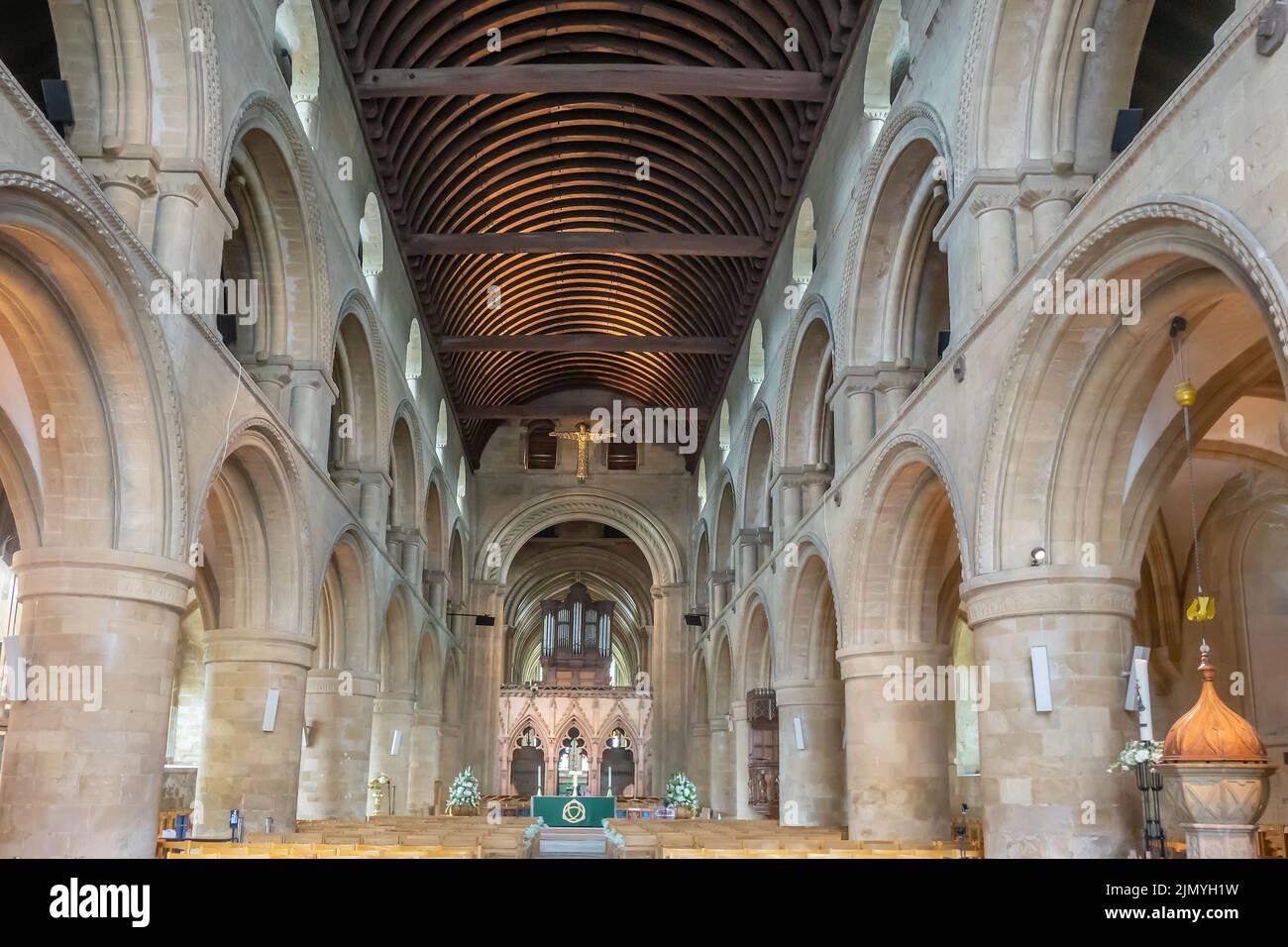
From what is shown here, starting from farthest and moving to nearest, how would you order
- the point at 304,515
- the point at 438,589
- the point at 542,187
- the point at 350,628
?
the point at 438,589 < the point at 542,187 < the point at 350,628 < the point at 304,515

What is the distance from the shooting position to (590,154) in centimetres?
1788

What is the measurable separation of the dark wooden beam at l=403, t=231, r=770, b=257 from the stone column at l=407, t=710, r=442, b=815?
10589 millimetres

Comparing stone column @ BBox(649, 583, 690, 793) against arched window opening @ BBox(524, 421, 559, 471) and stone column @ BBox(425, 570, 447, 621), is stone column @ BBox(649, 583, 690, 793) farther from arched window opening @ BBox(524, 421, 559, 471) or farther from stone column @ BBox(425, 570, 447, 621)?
stone column @ BBox(425, 570, 447, 621)

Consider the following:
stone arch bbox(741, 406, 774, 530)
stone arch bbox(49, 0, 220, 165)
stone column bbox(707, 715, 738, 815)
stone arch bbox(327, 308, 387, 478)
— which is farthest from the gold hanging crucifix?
stone arch bbox(49, 0, 220, 165)

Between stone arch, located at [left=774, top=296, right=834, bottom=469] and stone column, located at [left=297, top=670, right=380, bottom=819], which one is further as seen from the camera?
stone arch, located at [left=774, top=296, right=834, bottom=469]

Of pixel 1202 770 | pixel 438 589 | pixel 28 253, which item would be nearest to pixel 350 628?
pixel 438 589

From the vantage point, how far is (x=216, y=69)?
934cm

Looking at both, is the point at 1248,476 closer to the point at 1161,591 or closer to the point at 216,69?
the point at 1161,591

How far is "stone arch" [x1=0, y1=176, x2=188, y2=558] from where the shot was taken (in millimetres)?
7574

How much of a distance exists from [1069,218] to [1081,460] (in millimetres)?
1749

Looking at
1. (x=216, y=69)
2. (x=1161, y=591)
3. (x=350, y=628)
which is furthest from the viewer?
(x=350, y=628)

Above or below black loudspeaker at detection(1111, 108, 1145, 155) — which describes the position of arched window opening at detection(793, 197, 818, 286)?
above

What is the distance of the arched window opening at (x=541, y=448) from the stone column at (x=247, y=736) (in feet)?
61.3

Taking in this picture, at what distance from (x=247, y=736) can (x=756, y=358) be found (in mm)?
11290
